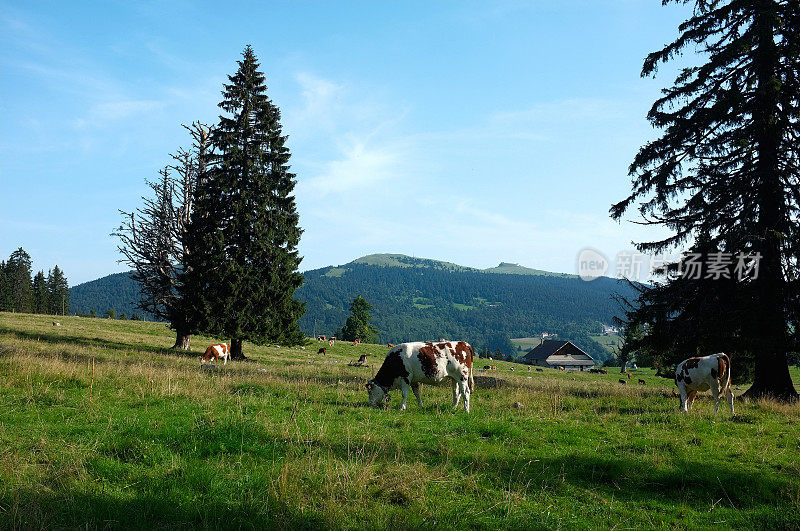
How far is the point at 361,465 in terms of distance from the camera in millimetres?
6449

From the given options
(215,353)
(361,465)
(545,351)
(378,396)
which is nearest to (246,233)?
(215,353)

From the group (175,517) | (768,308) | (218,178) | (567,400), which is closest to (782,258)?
(768,308)

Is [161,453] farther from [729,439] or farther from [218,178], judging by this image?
[218,178]

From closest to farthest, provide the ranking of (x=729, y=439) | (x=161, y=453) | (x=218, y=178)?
1. (x=161, y=453)
2. (x=729, y=439)
3. (x=218, y=178)

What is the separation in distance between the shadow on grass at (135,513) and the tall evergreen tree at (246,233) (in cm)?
2015

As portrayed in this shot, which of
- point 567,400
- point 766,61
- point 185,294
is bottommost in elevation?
point 567,400

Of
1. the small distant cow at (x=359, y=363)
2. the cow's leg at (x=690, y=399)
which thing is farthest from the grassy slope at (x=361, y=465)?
the small distant cow at (x=359, y=363)

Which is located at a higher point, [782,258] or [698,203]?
[698,203]

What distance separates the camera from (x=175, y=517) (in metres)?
5.11

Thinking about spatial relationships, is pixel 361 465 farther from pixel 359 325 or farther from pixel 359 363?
pixel 359 325

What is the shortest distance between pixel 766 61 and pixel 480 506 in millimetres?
18728

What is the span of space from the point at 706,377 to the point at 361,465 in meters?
12.0

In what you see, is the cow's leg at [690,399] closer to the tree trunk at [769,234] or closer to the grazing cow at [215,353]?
the tree trunk at [769,234]

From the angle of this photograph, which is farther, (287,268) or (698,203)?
(287,268)
